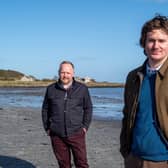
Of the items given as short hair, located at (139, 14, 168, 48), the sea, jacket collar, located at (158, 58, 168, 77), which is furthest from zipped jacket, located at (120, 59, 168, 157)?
the sea

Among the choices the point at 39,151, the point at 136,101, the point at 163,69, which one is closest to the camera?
the point at 163,69

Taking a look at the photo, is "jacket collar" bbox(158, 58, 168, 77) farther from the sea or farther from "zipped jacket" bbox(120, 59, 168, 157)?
the sea

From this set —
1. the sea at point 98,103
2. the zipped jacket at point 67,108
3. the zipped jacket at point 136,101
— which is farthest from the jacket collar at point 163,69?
the sea at point 98,103

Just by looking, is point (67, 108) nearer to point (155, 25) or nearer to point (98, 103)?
point (155, 25)

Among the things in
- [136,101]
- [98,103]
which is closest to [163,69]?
[136,101]

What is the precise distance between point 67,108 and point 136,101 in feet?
10.8

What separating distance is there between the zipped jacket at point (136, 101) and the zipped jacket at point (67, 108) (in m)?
3.06

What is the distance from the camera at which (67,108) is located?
22.9 ft

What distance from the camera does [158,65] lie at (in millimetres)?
3715

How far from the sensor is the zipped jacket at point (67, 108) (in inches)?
276

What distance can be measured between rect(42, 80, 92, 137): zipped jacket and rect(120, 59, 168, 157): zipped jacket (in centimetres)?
306

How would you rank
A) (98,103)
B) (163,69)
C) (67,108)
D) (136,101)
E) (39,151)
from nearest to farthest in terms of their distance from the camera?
(163,69) → (136,101) → (67,108) → (39,151) → (98,103)

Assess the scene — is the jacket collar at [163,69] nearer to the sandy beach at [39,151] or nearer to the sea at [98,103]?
the sandy beach at [39,151]

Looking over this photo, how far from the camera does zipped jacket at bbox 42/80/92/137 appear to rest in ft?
23.0
